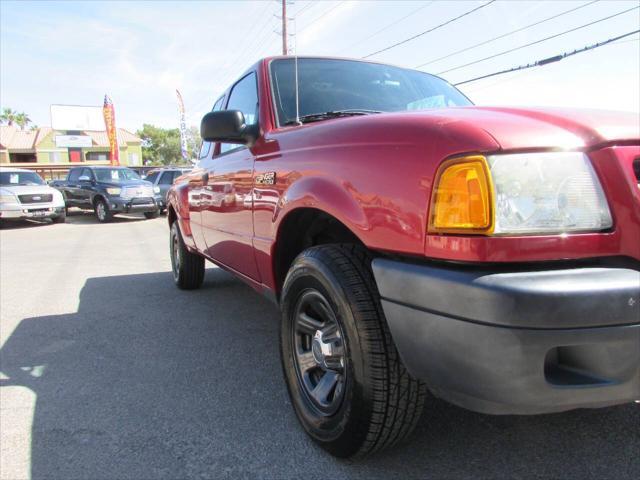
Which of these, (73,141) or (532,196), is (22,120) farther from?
(532,196)

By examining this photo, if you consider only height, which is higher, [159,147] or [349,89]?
[159,147]

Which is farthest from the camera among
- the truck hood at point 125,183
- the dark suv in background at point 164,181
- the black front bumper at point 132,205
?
the dark suv in background at point 164,181

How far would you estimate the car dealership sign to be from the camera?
5381 cm

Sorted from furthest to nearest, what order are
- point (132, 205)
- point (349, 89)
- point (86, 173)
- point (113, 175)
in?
point (86, 173)
point (113, 175)
point (132, 205)
point (349, 89)

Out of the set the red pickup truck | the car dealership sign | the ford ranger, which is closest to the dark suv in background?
the ford ranger

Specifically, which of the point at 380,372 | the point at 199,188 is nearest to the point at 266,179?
the point at 380,372

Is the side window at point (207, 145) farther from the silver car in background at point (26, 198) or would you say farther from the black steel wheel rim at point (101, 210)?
the black steel wheel rim at point (101, 210)

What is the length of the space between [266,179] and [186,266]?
2.87 m

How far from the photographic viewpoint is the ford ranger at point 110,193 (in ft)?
48.9

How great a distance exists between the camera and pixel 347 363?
76.2 inches

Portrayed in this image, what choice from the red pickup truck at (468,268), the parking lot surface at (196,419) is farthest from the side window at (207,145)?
the red pickup truck at (468,268)

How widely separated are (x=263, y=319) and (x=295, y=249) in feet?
5.82

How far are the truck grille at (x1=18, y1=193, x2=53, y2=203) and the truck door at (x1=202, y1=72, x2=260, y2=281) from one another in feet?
39.8

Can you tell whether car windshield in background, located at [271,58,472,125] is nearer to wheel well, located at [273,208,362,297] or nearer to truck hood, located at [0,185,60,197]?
wheel well, located at [273,208,362,297]
